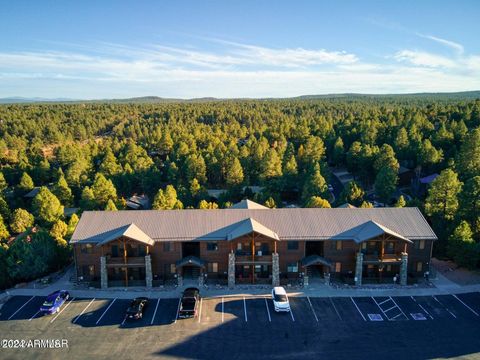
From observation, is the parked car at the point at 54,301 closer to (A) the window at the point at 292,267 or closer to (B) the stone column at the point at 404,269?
(A) the window at the point at 292,267

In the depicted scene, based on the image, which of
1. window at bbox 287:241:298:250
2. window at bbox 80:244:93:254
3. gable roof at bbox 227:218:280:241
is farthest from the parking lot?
gable roof at bbox 227:218:280:241

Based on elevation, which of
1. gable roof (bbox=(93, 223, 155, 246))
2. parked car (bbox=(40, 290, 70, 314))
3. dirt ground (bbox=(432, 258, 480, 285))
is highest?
gable roof (bbox=(93, 223, 155, 246))

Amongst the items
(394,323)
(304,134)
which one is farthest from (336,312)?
(304,134)

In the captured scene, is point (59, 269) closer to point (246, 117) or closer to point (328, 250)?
point (328, 250)

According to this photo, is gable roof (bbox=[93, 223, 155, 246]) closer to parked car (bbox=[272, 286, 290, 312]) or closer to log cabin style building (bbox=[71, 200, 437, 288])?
log cabin style building (bbox=[71, 200, 437, 288])

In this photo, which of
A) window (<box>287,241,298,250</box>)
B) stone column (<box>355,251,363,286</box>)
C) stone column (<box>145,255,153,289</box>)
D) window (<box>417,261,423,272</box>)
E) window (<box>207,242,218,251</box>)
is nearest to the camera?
stone column (<box>145,255,153,289</box>)

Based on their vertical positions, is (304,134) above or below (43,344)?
above
